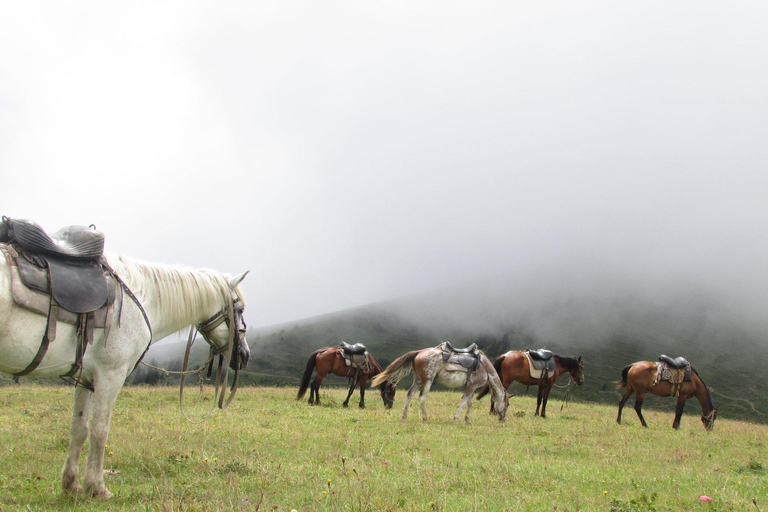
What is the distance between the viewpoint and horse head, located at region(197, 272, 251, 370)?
6.41m

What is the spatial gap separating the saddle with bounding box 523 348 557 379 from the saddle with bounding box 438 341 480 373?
420cm

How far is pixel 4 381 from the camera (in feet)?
87.4

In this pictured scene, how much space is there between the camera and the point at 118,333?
508 centimetres

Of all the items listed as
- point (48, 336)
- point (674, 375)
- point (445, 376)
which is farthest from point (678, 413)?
point (48, 336)

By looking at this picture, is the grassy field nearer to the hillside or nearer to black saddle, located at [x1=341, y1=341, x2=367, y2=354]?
black saddle, located at [x1=341, y1=341, x2=367, y2=354]

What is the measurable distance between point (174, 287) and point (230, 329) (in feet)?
2.94

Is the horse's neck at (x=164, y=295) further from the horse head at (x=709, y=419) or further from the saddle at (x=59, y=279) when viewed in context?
the horse head at (x=709, y=419)

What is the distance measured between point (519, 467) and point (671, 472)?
2.43m

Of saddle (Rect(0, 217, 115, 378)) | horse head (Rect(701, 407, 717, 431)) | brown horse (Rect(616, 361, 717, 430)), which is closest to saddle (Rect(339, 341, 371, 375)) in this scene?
brown horse (Rect(616, 361, 717, 430))

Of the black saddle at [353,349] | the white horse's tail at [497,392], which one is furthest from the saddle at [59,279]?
the black saddle at [353,349]

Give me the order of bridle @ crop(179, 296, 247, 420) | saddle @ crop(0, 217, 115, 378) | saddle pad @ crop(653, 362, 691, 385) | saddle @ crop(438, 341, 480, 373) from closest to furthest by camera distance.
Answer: saddle @ crop(0, 217, 115, 378) < bridle @ crop(179, 296, 247, 420) < saddle @ crop(438, 341, 480, 373) < saddle pad @ crop(653, 362, 691, 385)

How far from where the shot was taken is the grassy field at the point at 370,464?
513 cm

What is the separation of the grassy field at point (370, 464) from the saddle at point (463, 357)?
1.48m

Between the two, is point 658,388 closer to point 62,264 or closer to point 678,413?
point 678,413
